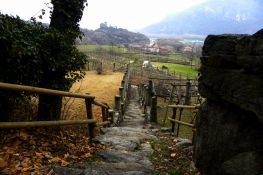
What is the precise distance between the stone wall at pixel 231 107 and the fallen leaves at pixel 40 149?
6.77 feet

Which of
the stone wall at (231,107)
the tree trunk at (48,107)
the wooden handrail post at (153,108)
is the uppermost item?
the stone wall at (231,107)

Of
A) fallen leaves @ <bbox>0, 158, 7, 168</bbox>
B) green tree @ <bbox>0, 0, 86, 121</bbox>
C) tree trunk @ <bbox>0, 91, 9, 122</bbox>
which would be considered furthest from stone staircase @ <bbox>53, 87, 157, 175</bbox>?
tree trunk @ <bbox>0, 91, 9, 122</bbox>

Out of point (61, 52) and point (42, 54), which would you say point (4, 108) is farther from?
point (61, 52)

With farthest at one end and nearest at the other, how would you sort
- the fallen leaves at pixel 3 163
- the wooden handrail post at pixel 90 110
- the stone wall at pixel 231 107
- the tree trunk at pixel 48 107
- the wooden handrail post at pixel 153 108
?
the wooden handrail post at pixel 153 108 → the tree trunk at pixel 48 107 → the wooden handrail post at pixel 90 110 → the fallen leaves at pixel 3 163 → the stone wall at pixel 231 107

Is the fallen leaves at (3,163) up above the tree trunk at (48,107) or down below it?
below

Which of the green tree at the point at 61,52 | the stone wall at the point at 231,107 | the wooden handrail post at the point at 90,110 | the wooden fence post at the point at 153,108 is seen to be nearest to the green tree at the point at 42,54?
the green tree at the point at 61,52

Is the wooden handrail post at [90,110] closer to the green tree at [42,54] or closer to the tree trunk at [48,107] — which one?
the green tree at [42,54]

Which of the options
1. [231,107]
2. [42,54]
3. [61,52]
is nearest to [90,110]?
[61,52]

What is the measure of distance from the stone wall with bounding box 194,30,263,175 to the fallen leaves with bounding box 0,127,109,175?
2.06 m

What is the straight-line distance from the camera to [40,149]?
20.0ft

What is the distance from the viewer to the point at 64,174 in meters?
4.82

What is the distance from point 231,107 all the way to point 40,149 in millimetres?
3185

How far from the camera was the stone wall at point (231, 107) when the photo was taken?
3961 millimetres

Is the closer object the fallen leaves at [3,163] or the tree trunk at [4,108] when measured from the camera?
the fallen leaves at [3,163]
